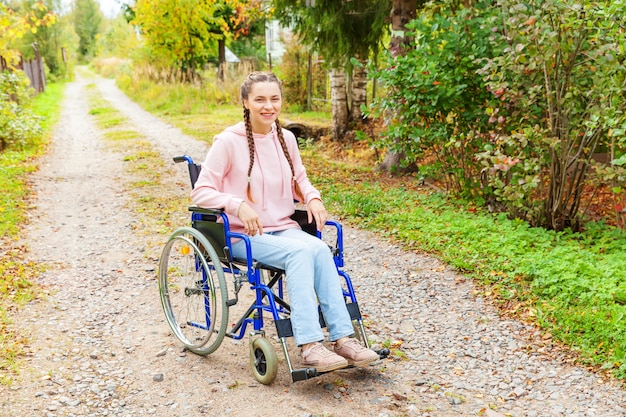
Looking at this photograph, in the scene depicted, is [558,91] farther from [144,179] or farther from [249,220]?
[144,179]

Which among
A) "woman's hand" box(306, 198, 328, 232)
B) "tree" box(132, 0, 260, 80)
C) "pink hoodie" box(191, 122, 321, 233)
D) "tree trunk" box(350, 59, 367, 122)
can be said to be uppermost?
"tree" box(132, 0, 260, 80)

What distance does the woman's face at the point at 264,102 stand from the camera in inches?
132

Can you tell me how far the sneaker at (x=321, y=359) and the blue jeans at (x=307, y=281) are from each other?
48 mm

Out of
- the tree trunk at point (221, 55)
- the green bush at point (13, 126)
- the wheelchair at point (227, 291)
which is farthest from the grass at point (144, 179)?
the tree trunk at point (221, 55)

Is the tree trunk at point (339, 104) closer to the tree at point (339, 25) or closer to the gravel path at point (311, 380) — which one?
the tree at point (339, 25)

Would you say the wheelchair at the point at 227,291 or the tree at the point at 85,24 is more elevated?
the tree at the point at 85,24

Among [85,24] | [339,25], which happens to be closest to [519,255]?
[339,25]

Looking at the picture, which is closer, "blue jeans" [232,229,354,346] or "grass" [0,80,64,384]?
"blue jeans" [232,229,354,346]

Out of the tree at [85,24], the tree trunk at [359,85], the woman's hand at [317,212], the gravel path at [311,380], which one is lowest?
the gravel path at [311,380]

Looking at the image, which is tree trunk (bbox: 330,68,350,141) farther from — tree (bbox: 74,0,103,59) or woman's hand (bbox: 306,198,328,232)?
tree (bbox: 74,0,103,59)

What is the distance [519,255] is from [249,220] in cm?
238

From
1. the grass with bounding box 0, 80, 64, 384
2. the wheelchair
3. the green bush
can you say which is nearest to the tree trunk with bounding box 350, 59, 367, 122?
the grass with bounding box 0, 80, 64, 384

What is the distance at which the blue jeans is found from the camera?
3.01m

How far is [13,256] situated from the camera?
5363 mm
